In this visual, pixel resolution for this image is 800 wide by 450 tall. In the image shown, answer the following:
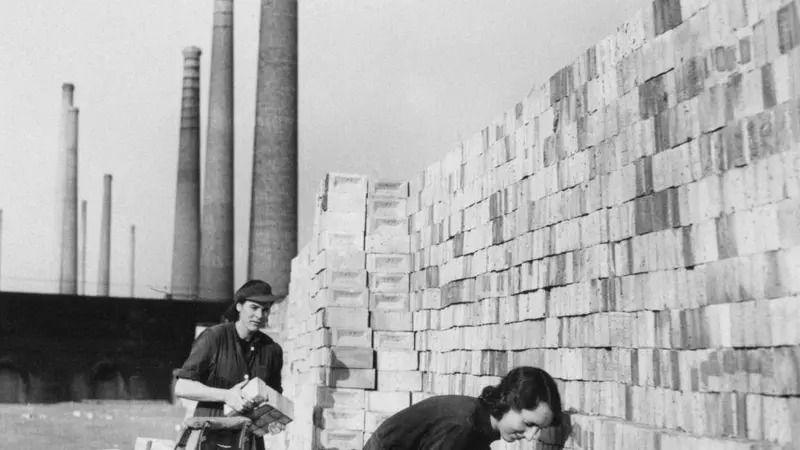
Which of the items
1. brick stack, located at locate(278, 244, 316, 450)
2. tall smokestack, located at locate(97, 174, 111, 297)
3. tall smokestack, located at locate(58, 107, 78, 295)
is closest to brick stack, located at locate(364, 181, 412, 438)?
brick stack, located at locate(278, 244, 316, 450)

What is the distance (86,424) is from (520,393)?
19529mm

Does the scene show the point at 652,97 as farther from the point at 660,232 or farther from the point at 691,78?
the point at 660,232

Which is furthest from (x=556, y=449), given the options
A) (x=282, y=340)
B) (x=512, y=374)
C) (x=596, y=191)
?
(x=282, y=340)

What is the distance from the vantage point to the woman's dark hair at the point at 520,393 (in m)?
4.02

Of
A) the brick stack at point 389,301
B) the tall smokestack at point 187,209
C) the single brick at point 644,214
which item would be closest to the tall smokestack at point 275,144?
the tall smokestack at point 187,209

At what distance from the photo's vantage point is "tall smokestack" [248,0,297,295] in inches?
856

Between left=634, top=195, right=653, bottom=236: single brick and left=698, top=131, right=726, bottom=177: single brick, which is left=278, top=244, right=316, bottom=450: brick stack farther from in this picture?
left=698, top=131, right=726, bottom=177: single brick

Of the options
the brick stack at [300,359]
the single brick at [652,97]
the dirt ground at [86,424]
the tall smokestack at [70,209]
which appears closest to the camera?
the single brick at [652,97]

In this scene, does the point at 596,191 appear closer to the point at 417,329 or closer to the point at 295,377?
the point at 417,329

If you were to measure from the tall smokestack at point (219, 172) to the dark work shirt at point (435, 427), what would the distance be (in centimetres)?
2666

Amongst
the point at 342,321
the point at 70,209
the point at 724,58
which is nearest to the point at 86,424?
the point at 342,321

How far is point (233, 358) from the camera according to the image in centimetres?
532

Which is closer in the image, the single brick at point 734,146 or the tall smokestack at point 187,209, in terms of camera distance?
the single brick at point 734,146

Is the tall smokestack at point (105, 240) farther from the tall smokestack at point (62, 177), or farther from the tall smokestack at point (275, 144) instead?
the tall smokestack at point (275, 144)
